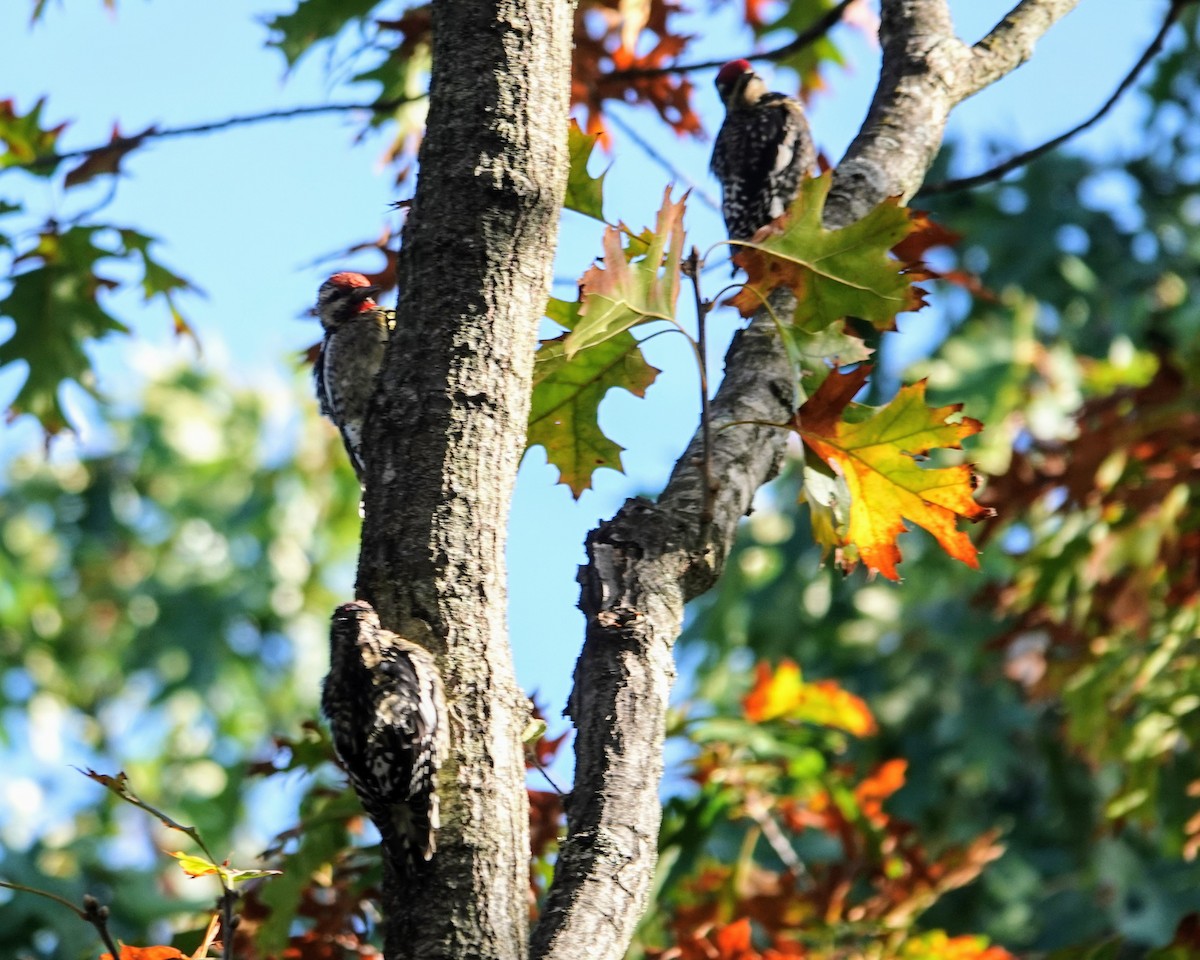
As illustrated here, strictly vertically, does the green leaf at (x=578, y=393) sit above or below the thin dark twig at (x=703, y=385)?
above

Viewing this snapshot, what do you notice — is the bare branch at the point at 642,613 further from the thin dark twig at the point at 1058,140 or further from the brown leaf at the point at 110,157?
the brown leaf at the point at 110,157

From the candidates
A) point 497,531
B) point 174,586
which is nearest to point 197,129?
point 497,531

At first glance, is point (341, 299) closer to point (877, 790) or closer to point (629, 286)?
point (877, 790)

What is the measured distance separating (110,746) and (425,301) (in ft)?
41.0

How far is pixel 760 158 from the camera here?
165 inches

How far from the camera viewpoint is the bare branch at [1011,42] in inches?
106

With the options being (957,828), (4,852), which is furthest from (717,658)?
(4,852)

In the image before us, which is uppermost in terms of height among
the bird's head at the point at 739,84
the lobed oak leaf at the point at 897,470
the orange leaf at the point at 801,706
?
the bird's head at the point at 739,84

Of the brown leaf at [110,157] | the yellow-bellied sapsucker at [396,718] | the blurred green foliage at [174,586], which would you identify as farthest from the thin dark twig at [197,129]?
the blurred green foliage at [174,586]

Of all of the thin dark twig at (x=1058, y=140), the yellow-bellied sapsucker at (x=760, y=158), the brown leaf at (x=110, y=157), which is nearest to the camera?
the thin dark twig at (x=1058, y=140)

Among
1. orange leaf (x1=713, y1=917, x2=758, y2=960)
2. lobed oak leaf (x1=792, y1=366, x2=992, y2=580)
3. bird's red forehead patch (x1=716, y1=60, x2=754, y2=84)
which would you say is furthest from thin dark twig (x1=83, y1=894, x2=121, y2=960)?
bird's red forehead patch (x1=716, y1=60, x2=754, y2=84)

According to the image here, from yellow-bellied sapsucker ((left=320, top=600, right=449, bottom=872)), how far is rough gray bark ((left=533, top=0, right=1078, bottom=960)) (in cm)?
18

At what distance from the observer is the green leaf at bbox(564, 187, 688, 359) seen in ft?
6.11

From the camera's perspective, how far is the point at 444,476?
176 cm
